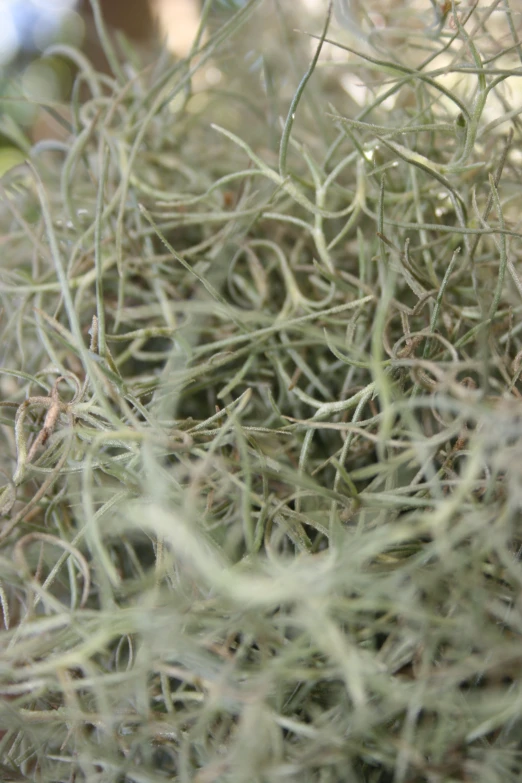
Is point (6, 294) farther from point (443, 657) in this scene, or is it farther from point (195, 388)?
point (443, 657)

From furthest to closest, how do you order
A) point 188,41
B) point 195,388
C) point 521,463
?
A: point 188,41
point 195,388
point 521,463

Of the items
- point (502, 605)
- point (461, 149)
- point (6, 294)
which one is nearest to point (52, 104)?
point (6, 294)

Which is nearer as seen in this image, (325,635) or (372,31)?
(325,635)

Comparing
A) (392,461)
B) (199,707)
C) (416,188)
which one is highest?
(416,188)

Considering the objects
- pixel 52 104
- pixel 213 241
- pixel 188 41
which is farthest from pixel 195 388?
pixel 188 41

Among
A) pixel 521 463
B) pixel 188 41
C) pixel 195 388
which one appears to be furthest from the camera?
pixel 188 41

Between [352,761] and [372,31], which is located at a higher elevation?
[372,31]

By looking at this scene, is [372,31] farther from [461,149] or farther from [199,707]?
[199,707]
